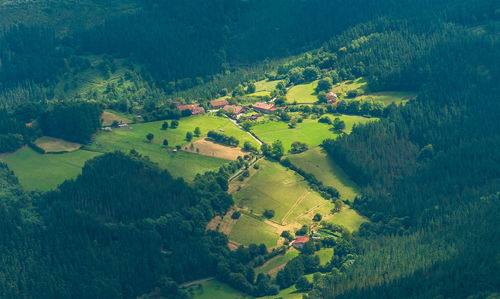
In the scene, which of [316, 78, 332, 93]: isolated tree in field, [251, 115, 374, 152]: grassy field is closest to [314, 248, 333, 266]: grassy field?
[251, 115, 374, 152]: grassy field

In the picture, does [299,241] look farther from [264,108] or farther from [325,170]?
[264,108]

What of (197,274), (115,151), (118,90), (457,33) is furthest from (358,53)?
(197,274)

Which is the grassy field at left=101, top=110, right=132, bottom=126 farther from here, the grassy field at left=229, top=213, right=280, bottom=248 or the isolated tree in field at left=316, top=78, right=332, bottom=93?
the grassy field at left=229, top=213, right=280, bottom=248

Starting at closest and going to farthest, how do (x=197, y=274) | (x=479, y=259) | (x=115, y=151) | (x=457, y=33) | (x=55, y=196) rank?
(x=479, y=259)
(x=197, y=274)
(x=55, y=196)
(x=115, y=151)
(x=457, y=33)

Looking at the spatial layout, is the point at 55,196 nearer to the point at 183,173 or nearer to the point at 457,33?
the point at 183,173

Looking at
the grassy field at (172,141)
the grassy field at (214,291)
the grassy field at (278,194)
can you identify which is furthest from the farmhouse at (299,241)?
the grassy field at (172,141)

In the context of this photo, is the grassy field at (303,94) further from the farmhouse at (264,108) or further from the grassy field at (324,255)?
the grassy field at (324,255)

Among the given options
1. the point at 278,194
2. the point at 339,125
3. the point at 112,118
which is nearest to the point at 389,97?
the point at 339,125
